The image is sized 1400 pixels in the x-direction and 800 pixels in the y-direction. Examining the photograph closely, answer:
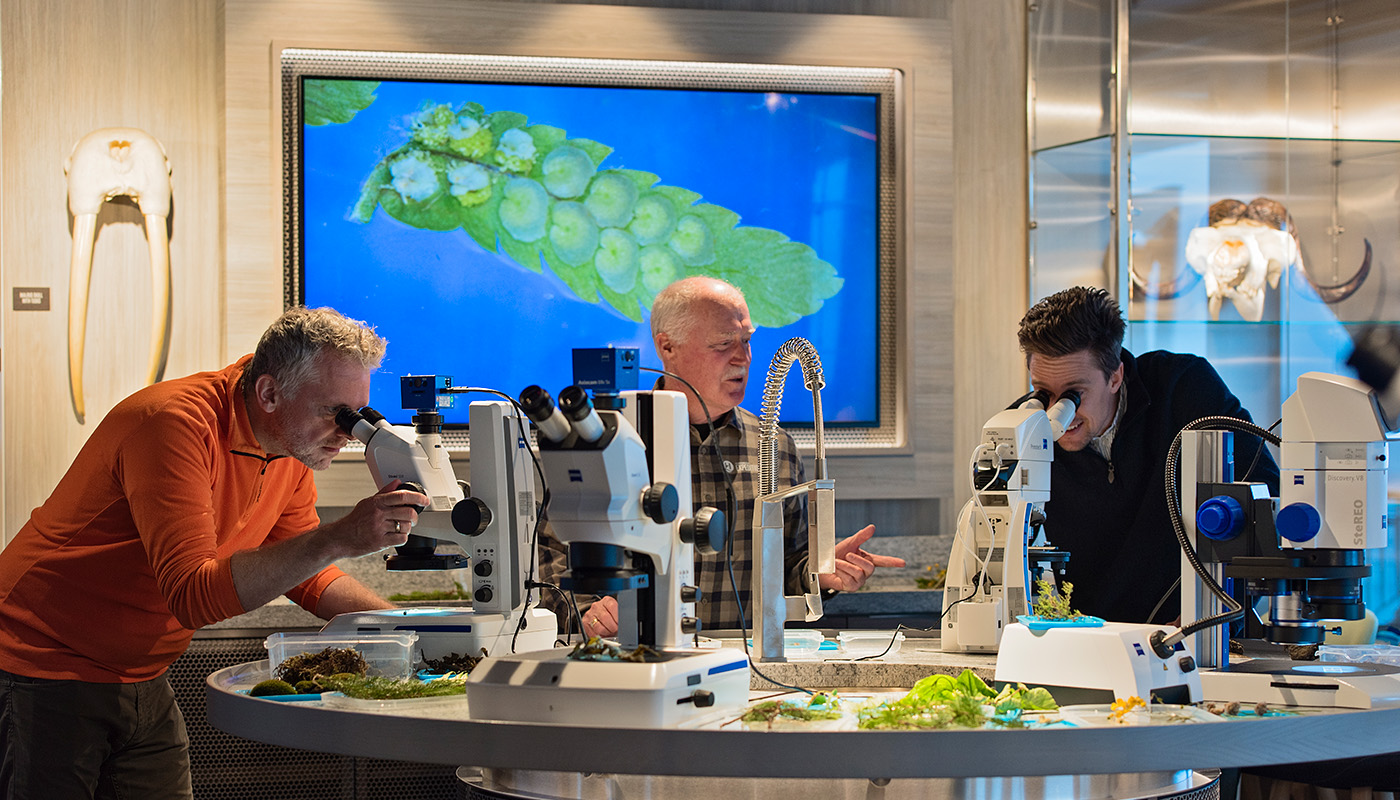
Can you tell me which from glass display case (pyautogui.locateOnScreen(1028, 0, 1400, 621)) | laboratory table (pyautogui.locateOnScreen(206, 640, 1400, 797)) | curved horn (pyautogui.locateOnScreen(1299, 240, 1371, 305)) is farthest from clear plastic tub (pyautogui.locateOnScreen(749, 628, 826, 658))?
curved horn (pyautogui.locateOnScreen(1299, 240, 1371, 305))

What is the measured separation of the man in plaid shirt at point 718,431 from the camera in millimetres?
3162

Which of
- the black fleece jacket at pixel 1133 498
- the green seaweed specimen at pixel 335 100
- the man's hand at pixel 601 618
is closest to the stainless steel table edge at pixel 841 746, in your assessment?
the man's hand at pixel 601 618

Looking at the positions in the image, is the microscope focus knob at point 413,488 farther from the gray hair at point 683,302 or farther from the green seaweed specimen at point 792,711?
the gray hair at point 683,302

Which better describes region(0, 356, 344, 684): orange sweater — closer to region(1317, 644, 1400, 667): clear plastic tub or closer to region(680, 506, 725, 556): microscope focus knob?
region(680, 506, 725, 556): microscope focus knob

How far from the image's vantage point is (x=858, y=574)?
261 centimetres

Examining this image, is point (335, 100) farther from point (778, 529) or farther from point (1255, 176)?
point (1255, 176)

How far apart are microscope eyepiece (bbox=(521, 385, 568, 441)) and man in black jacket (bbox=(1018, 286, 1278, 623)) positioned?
5.00ft

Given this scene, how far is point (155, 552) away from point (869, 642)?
1.37m

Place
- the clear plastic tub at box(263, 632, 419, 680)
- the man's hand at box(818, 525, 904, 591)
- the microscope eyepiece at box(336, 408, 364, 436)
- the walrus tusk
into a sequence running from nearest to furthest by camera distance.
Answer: the clear plastic tub at box(263, 632, 419, 680)
the microscope eyepiece at box(336, 408, 364, 436)
the man's hand at box(818, 525, 904, 591)
the walrus tusk

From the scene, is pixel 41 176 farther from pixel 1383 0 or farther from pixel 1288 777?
pixel 1383 0

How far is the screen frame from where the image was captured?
4.28 m

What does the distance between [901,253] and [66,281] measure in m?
2.85

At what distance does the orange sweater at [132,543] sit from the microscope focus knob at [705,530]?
80 centimetres

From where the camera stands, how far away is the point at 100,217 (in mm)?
4199
